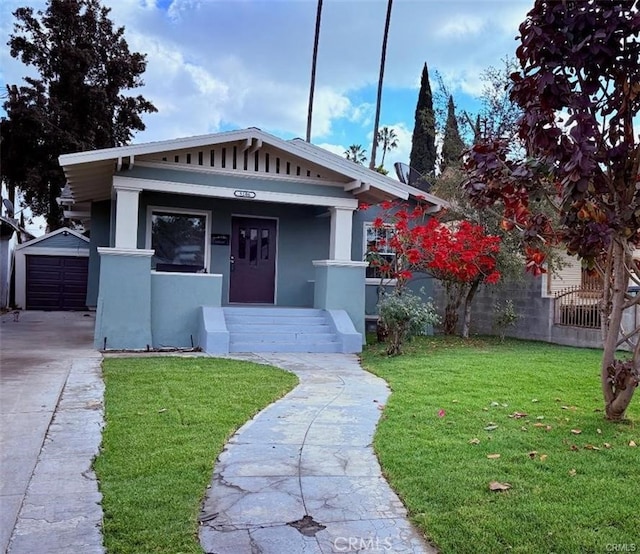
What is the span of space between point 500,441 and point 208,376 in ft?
13.0

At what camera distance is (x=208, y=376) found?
23.5ft

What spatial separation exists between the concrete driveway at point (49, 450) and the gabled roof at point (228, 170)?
3.37m

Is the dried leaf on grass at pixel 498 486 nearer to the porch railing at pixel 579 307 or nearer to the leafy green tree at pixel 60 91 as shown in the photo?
the porch railing at pixel 579 307

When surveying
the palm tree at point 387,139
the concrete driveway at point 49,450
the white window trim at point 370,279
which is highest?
the palm tree at point 387,139

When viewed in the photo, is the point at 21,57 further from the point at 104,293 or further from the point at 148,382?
the point at 148,382

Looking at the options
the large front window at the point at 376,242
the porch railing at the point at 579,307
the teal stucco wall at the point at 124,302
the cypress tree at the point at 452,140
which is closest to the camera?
the teal stucco wall at the point at 124,302

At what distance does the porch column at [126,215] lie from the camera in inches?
389

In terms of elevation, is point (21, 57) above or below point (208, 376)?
above

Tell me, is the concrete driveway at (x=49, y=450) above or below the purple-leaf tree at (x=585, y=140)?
below

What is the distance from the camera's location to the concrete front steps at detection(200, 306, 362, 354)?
9852 mm

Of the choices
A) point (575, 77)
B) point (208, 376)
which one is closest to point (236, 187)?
point (208, 376)

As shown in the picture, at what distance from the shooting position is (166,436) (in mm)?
4496

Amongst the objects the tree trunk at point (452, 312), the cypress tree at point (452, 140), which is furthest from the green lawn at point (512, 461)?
the cypress tree at point (452, 140)

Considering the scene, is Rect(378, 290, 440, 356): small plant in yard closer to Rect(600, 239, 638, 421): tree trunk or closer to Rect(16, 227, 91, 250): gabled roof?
Rect(600, 239, 638, 421): tree trunk
